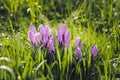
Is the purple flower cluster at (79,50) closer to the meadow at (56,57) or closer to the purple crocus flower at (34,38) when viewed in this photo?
the meadow at (56,57)

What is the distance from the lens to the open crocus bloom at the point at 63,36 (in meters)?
2.25

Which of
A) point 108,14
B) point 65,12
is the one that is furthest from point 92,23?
point 65,12

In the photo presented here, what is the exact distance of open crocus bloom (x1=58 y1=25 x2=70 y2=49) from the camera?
2254 millimetres

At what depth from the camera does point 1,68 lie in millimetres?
2041

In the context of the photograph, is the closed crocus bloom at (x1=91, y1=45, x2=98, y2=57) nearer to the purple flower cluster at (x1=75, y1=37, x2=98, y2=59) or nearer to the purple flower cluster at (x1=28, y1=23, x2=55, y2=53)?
the purple flower cluster at (x1=75, y1=37, x2=98, y2=59)

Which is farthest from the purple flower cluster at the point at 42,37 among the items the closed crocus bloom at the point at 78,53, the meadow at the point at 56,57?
the closed crocus bloom at the point at 78,53

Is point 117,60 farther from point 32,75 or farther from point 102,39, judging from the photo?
point 32,75

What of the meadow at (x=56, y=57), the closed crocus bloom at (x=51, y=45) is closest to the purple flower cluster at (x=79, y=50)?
the meadow at (x=56, y=57)

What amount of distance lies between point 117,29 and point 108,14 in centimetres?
57

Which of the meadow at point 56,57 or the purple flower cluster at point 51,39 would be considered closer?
the meadow at point 56,57

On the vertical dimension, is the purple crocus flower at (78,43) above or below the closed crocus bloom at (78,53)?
above

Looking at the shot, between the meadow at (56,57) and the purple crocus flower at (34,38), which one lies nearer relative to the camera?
the meadow at (56,57)

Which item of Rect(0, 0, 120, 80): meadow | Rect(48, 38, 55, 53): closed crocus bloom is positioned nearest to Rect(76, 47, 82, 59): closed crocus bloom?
Rect(0, 0, 120, 80): meadow

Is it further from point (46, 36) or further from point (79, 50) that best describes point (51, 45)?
point (79, 50)
